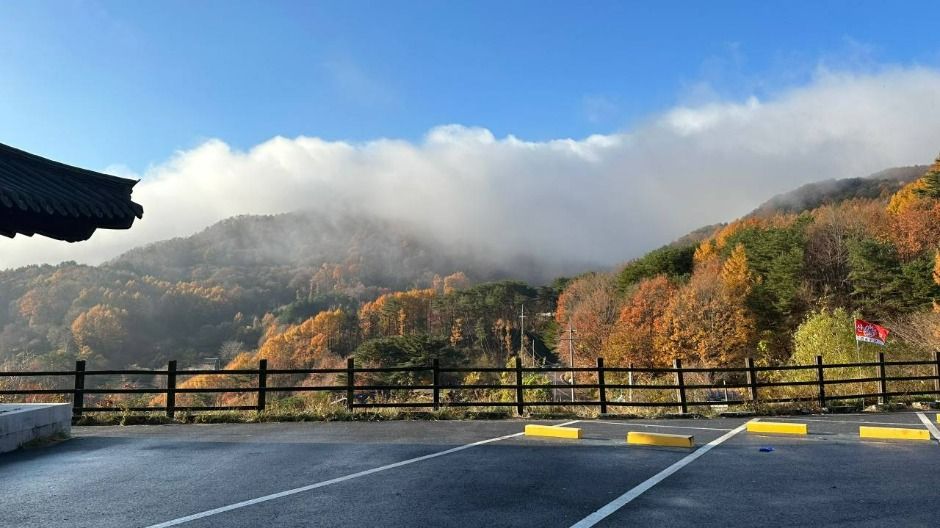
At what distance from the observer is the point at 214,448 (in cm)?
889

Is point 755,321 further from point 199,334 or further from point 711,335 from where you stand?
point 199,334

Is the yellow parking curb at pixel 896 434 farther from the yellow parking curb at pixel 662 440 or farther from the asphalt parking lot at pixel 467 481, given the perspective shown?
the yellow parking curb at pixel 662 440

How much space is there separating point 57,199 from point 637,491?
6.22m

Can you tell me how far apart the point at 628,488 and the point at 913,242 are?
61.7 m

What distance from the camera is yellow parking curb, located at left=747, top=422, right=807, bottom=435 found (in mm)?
9969

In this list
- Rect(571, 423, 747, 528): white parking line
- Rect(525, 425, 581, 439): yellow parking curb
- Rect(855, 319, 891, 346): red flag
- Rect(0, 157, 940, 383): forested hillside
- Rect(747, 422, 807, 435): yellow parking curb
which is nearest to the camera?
Rect(571, 423, 747, 528): white parking line

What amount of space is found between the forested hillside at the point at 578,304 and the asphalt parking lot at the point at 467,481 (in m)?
28.5

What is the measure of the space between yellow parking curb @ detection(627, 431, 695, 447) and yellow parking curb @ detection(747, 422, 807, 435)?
7.33 feet

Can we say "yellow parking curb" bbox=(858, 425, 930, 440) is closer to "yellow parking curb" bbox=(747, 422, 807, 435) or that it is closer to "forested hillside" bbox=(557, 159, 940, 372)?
"yellow parking curb" bbox=(747, 422, 807, 435)

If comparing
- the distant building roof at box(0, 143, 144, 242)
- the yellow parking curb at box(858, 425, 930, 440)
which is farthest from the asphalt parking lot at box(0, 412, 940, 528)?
the distant building roof at box(0, 143, 144, 242)

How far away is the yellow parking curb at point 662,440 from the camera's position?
869cm

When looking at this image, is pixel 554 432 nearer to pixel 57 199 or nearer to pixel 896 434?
pixel 896 434

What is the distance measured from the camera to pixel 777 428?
33.6 feet

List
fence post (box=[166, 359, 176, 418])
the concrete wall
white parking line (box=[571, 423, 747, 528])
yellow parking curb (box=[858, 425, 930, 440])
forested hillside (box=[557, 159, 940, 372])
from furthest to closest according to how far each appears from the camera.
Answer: forested hillside (box=[557, 159, 940, 372]) < fence post (box=[166, 359, 176, 418]) < yellow parking curb (box=[858, 425, 930, 440]) < the concrete wall < white parking line (box=[571, 423, 747, 528])
